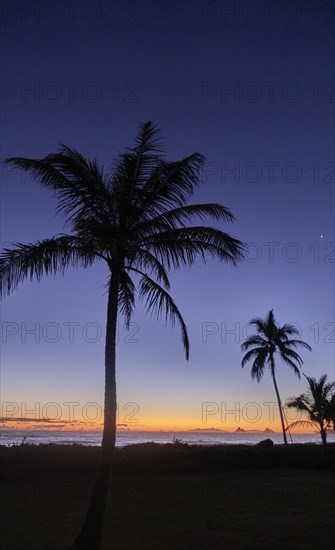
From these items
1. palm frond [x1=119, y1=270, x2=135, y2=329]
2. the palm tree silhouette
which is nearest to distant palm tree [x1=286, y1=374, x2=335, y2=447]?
the palm tree silhouette

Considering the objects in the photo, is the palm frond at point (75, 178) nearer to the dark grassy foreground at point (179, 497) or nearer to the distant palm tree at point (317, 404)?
the dark grassy foreground at point (179, 497)

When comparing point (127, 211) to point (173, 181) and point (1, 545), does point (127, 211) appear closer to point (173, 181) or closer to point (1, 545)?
point (173, 181)

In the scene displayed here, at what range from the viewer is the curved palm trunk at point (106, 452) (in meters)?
9.80

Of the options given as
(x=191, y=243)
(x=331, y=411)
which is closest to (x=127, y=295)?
(x=191, y=243)

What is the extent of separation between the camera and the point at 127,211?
11664 millimetres

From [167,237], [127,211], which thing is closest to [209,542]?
[167,237]

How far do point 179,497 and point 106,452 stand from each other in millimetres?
8366

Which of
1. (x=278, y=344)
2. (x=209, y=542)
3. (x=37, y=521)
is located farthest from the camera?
(x=278, y=344)

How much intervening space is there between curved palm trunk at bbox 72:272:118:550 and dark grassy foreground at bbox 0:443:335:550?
1.21 metres

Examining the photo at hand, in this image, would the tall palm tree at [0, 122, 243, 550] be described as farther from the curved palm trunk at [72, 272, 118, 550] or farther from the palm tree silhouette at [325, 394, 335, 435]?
the palm tree silhouette at [325, 394, 335, 435]

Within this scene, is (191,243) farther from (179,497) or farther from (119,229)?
(179,497)

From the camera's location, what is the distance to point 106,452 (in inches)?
411

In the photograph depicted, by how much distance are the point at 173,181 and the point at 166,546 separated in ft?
26.6

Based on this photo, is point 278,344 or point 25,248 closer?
point 25,248
